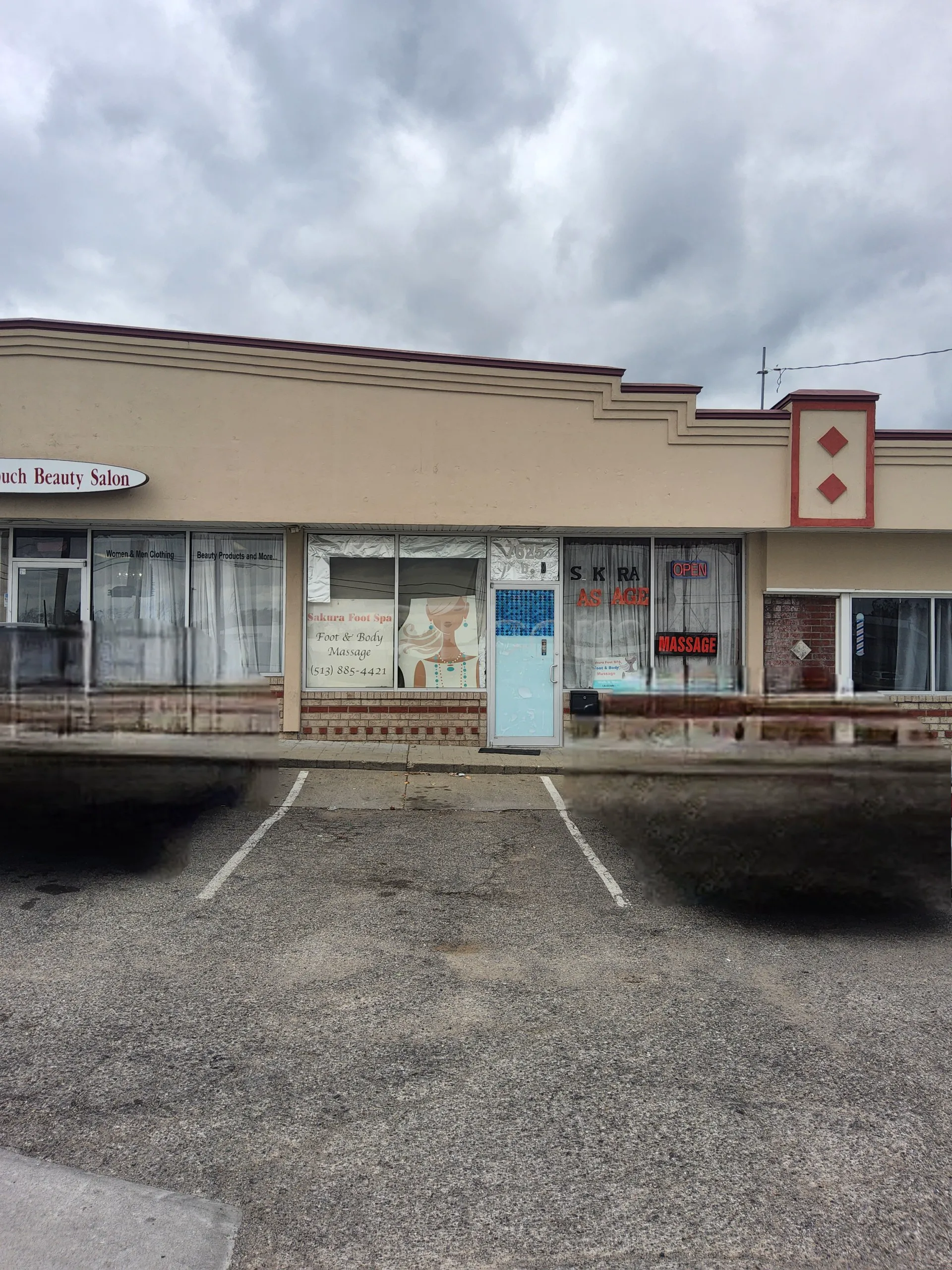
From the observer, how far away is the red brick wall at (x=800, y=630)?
13.0 meters

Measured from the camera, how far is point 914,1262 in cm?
256

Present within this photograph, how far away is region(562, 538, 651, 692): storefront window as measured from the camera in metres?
13.1

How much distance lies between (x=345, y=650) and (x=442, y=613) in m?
1.53

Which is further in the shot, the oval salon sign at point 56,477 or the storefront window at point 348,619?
the storefront window at point 348,619

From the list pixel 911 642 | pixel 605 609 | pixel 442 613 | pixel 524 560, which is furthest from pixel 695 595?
pixel 442 613

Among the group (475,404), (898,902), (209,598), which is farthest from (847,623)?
(209,598)

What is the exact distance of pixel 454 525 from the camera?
1230cm

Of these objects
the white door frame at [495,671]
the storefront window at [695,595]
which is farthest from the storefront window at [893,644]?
the white door frame at [495,671]

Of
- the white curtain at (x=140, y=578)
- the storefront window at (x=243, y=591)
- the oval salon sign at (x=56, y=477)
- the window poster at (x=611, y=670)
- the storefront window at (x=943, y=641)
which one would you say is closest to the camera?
the oval salon sign at (x=56, y=477)

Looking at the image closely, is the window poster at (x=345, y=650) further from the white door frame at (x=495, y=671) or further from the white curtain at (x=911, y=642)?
the white curtain at (x=911, y=642)

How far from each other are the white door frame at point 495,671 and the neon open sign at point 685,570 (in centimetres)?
173

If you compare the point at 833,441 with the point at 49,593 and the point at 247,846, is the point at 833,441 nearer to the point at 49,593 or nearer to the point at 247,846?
the point at 247,846

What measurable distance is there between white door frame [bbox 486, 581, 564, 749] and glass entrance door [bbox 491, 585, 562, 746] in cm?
1

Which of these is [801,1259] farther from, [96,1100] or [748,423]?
[748,423]
